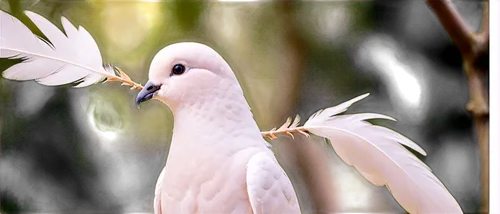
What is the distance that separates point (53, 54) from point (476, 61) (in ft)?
3.40

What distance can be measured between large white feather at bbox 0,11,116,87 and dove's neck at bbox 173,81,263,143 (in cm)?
27

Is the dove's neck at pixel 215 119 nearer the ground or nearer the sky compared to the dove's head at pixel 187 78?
nearer the ground

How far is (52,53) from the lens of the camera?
119 centimetres

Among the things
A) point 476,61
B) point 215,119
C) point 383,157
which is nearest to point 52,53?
point 215,119

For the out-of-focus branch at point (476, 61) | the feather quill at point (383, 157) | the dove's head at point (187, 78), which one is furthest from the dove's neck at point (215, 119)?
the out-of-focus branch at point (476, 61)

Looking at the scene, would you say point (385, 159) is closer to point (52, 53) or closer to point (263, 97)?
point (263, 97)

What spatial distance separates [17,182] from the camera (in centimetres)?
131

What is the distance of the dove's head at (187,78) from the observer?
107 cm

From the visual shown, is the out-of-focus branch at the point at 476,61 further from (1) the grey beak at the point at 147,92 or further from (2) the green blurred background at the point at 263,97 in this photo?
(1) the grey beak at the point at 147,92

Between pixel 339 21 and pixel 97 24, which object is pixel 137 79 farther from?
pixel 339 21

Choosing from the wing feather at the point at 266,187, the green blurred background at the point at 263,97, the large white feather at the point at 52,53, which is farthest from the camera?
the green blurred background at the point at 263,97

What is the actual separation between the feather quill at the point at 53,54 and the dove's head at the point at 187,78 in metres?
0.18

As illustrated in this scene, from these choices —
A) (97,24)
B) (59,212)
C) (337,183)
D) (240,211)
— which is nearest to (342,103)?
(337,183)

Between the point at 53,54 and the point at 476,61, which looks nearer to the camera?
the point at 53,54
